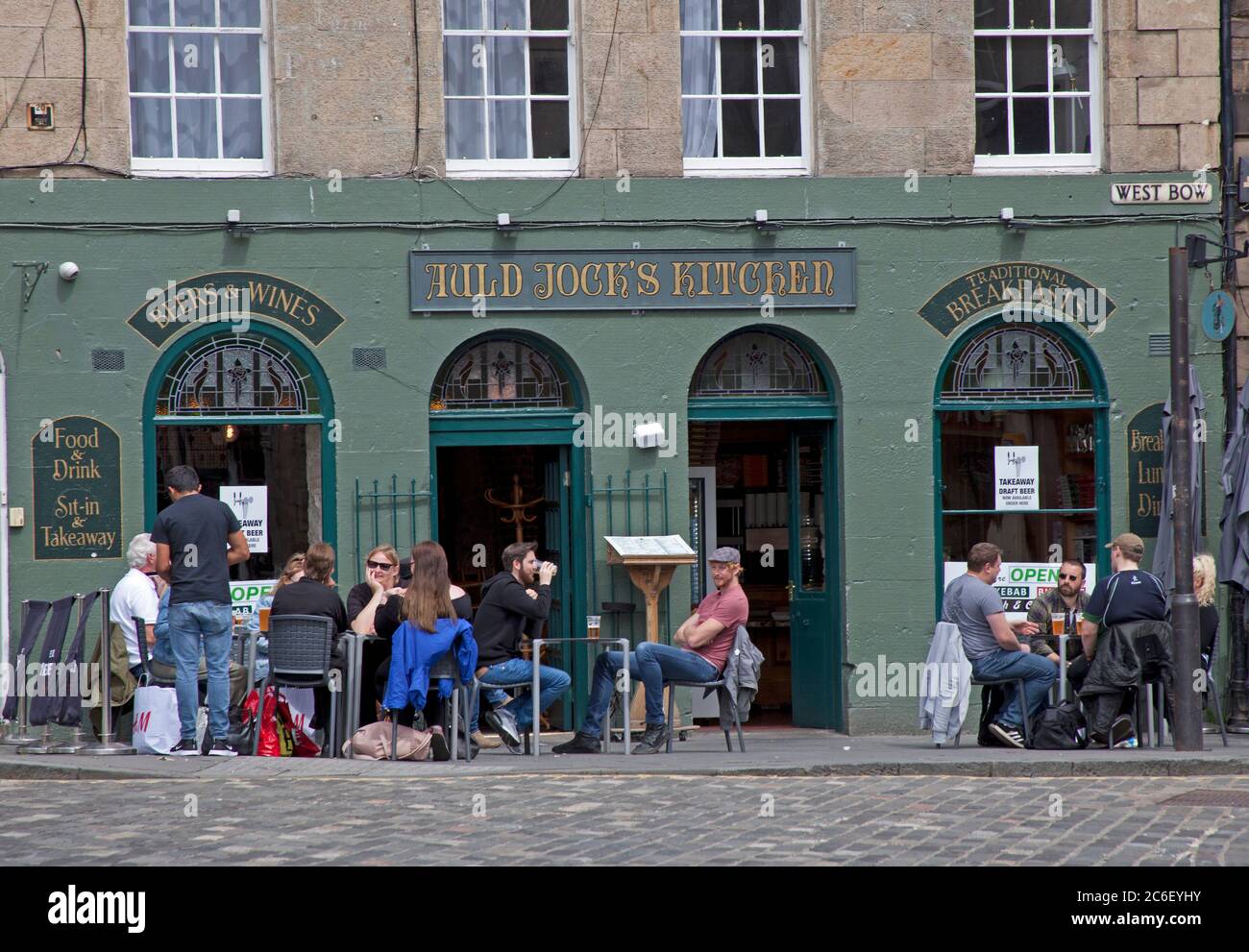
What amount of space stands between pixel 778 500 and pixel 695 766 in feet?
14.7

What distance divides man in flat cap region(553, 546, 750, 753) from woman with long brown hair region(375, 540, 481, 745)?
1162 millimetres

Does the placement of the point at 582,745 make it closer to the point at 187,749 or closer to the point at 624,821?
the point at 187,749

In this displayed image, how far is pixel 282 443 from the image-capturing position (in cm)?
1418

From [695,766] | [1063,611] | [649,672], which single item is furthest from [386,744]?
[1063,611]

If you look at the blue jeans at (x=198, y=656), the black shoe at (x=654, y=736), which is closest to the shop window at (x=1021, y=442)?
the black shoe at (x=654, y=736)

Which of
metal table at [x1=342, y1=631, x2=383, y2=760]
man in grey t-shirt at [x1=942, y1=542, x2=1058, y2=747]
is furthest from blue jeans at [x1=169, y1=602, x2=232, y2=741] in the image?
man in grey t-shirt at [x1=942, y1=542, x2=1058, y2=747]

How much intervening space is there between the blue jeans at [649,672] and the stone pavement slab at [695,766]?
429mm

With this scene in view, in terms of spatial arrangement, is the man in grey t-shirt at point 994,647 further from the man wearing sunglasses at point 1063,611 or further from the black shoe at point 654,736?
the black shoe at point 654,736

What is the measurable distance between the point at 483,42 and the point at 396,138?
1.14 meters

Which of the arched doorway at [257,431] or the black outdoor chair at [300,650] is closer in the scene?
the black outdoor chair at [300,650]

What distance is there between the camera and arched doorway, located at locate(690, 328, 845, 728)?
14.8 meters

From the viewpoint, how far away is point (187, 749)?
11.8m

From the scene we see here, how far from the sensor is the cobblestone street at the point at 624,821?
801 cm

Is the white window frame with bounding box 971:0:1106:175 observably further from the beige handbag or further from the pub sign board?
the beige handbag
